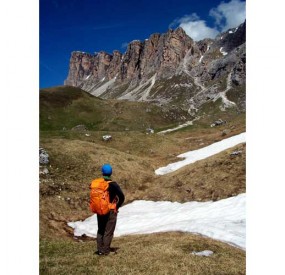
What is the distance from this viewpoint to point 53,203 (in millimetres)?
33594

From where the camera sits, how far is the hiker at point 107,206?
14.3 metres

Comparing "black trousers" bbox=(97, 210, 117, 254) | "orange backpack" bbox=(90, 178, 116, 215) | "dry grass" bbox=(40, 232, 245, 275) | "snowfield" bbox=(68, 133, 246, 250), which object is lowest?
"snowfield" bbox=(68, 133, 246, 250)

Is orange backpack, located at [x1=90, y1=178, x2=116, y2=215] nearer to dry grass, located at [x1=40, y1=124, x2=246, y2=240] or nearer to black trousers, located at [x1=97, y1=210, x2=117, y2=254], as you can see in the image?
black trousers, located at [x1=97, y1=210, x2=117, y2=254]

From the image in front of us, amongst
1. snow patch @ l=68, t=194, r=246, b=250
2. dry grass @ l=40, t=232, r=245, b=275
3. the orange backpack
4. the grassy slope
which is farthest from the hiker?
snow patch @ l=68, t=194, r=246, b=250

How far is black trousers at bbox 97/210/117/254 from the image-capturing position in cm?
1481

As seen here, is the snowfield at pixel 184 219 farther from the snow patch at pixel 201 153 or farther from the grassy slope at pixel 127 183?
the snow patch at pixel 201 153

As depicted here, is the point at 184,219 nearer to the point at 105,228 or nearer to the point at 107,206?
the point at 105,228

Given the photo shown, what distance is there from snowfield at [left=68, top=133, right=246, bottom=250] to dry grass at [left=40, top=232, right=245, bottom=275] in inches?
89.7

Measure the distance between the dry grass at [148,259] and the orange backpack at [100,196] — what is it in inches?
83.1
